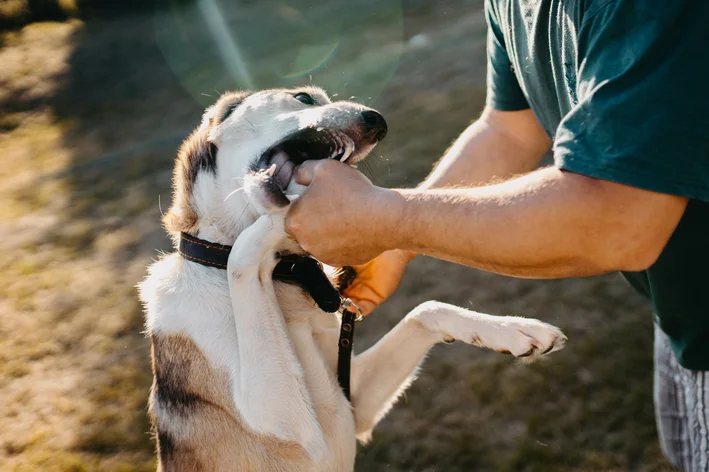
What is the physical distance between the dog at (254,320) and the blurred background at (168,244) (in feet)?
Result: 1.94

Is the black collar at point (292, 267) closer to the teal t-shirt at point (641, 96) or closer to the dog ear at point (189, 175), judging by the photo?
the dog ear at point (189, 175)

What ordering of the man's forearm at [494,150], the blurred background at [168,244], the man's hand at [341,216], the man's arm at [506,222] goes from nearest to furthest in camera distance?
1. the man's arm at [506,222]
2. the man's hand at [341,216]
3. the man's forearm at [494,150]
4. the blurred background at [168,244]

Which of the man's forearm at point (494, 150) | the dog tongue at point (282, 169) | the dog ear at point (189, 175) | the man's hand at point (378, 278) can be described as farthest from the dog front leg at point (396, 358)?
the dog ear at point (189, 175)

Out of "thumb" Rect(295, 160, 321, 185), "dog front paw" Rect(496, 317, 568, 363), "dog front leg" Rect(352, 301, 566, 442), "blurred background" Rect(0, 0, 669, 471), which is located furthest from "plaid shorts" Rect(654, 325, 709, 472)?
"thumb" Rect(295, 160, 321, 185)

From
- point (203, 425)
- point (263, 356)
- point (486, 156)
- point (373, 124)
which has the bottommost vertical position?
point (203, 425)

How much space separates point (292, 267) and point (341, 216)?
1.78 feet

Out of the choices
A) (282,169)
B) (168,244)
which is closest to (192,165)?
(282,169)

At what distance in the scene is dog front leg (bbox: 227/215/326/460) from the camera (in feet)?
6.16

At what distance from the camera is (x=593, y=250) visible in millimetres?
1453

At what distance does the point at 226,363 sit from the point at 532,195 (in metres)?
1.17

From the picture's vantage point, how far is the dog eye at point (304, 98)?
2412mm

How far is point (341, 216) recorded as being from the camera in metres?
1.67

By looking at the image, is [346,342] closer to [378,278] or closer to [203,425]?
[378,278]

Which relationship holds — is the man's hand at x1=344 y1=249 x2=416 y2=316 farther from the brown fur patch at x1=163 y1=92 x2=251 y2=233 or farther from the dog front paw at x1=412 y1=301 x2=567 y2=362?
the brown fur patch at x1=163 y1=92 x2=251 y2=233
